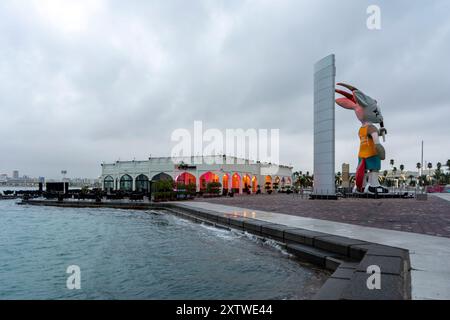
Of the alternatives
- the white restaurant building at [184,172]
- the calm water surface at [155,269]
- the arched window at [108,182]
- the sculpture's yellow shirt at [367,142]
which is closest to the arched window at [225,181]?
the white restaurant building at [184,172]

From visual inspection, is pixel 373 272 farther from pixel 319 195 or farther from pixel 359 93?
pixel 359 93

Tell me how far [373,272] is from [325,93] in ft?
97.9

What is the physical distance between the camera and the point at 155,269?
6.70 m

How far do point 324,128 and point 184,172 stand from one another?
86.5 ft

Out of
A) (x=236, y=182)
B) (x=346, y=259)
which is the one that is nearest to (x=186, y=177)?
(x=236, y=182)

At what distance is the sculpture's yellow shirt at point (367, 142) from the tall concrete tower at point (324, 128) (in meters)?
7.29

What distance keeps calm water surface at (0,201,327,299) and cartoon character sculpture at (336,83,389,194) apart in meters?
30.2

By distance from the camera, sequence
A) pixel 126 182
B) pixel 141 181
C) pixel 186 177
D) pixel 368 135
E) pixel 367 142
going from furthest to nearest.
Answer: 1. pixel 126 182
2. pixel 141 181
3. pixel 186 177
4. pixel 367 142
5. pixel 368 135

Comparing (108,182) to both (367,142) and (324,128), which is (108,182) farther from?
(367,142)

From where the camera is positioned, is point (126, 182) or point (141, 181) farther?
point (126, 182)

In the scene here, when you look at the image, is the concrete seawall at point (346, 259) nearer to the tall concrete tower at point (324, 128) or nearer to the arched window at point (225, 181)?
the tall concrete tower at point (324, 128)

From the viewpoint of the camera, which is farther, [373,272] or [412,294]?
[373,272]

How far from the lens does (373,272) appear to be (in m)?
4.53
